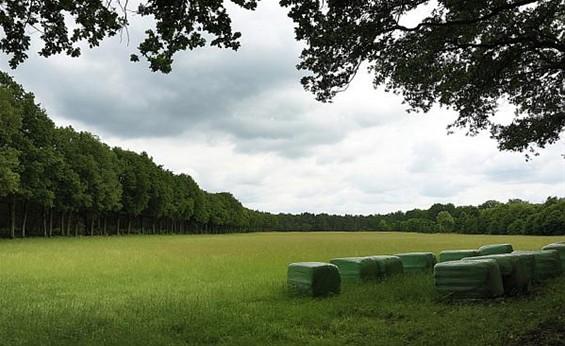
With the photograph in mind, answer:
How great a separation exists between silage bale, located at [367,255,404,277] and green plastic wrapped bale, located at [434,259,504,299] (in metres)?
4.80

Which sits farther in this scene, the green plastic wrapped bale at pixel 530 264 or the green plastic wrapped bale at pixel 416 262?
the green plastic wrapped bale at pixel 416 262

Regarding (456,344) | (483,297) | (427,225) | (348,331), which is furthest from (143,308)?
(427,225)

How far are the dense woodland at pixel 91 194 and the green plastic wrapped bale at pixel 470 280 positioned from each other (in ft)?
45.5

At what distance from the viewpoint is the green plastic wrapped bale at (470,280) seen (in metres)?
→ 14.8

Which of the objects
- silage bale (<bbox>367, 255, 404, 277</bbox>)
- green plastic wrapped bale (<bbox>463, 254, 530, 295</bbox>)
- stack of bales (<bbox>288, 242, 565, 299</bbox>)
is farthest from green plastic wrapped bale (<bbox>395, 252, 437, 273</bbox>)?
green plastic wrapped bale (<bbox>463, 254, 530, 295</bbox>)

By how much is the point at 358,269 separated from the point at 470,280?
16.4 ft

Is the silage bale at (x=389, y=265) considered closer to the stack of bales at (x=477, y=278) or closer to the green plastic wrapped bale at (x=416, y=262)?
the green plastic wrapped bale at (x=416, y=262)

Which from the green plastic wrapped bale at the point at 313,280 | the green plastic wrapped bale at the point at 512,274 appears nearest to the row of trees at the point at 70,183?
the green plastic wrapped bale at the point at 313,280

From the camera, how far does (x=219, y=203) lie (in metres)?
153

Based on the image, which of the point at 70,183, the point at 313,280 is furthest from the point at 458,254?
the point at 70,183

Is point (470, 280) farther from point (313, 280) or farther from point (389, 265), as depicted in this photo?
point (389, 265)

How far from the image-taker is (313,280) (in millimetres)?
16188

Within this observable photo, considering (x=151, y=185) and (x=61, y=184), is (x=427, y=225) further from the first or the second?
(x=61, y=184)

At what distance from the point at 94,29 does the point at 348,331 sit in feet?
29.1
